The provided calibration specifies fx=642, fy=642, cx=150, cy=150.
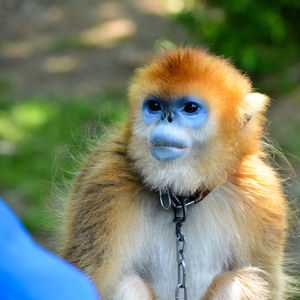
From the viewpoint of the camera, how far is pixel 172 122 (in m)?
3.33

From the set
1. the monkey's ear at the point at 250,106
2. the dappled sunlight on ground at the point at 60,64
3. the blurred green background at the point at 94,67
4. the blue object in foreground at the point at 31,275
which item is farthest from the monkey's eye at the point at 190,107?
the dappled sunlight on ground at the point at 60,64

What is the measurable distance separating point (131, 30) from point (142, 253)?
305 inches

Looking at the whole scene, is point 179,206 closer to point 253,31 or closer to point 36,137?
point 36,137

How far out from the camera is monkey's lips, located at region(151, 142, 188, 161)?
10.6 ft

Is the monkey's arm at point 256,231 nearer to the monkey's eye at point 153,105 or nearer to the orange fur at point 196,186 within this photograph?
the orange fur at point 196,186

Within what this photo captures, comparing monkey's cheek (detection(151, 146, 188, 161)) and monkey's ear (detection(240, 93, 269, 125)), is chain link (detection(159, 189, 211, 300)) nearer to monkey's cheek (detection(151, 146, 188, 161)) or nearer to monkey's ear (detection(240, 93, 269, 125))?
monkey's cheek (detection(151, 146, 188, 161))

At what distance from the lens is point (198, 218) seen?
3.74m

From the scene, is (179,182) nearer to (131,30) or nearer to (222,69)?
(222,69)

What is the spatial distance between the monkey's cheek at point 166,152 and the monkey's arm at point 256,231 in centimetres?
55

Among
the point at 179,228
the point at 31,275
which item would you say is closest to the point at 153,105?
the point at 179,228

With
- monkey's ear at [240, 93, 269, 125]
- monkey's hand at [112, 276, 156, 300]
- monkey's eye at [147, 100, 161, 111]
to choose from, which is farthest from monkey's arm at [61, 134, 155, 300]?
monkey's ear at [240, 93, 269, 125]

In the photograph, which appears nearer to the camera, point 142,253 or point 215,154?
point 215,154

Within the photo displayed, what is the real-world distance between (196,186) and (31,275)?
2077mm

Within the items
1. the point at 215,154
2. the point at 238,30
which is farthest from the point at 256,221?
the point at 238,30
